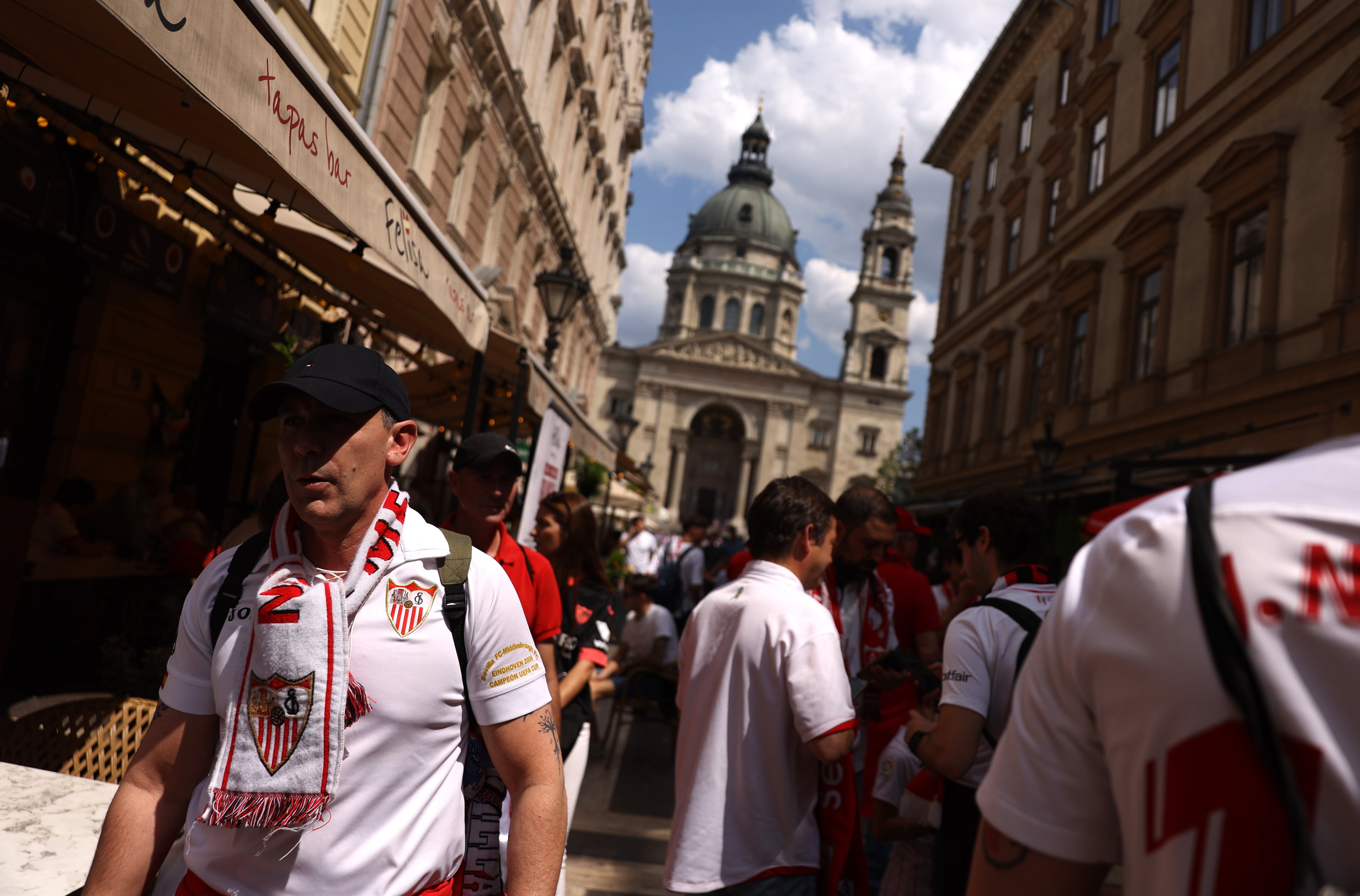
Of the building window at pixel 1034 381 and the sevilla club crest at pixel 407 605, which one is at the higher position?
the building window at pixel 1034 381

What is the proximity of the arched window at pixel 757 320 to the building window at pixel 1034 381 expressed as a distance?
5816 cm

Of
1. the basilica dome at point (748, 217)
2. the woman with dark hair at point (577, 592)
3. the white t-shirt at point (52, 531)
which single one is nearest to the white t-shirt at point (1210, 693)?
the woman with dark hair at point (577, 592)

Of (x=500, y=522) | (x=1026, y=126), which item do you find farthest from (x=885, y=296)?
(x=500, y=522)

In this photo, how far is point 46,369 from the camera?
5.89 m

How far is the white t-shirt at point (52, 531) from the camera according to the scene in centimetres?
539

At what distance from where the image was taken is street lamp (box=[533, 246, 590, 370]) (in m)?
8.39

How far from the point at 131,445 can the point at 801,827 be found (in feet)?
22.2

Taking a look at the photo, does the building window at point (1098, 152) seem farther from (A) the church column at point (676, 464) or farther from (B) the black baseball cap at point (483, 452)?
(A) the church column at point (676, 464)

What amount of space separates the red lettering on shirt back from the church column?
61.3 meters

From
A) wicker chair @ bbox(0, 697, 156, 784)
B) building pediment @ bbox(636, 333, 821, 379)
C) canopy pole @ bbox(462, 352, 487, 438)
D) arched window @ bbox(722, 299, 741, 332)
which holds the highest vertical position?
arched window @ bbox(722, 299, 741, 332)

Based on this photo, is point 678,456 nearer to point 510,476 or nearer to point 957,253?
point 957,253

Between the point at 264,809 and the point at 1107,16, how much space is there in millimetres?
20533

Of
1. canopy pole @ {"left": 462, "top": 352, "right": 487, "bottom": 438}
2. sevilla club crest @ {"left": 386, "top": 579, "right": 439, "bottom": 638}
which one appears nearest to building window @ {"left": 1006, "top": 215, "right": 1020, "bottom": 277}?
canopy pole @ {"left": 462, "top": 352, "right": 487, "bottom": 438}

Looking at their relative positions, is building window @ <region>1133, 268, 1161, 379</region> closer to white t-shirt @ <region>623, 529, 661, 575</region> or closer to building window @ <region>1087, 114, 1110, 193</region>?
building window @ <region>1087, 114, 1110, 193</region>
